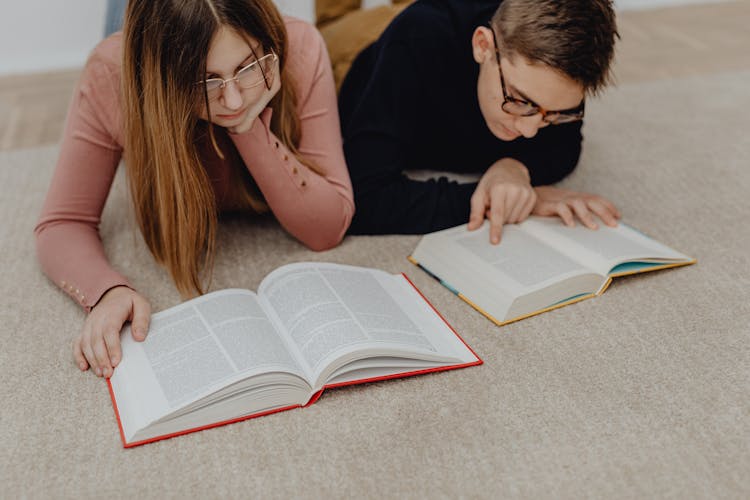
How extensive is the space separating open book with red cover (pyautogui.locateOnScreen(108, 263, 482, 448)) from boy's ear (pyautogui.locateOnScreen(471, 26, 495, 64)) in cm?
45

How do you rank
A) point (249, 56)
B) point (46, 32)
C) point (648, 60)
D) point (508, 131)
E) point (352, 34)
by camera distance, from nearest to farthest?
1. point (249, 56)
2. point (508, 131)
3. point (352, 34)
4. point (648, 60)
5. point (46, 32)

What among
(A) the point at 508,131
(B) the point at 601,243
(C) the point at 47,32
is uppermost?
(A) the point at 508,131

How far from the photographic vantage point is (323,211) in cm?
125

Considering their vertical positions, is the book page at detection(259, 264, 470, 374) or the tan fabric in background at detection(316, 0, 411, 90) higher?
the tan fabric in background at detection(316, 0, 411, 90)

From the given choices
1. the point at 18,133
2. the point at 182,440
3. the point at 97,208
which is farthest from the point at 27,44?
the point at 182,440

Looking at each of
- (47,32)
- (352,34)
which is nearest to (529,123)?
(352,34)

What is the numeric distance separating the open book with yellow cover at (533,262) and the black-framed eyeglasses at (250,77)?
41cm

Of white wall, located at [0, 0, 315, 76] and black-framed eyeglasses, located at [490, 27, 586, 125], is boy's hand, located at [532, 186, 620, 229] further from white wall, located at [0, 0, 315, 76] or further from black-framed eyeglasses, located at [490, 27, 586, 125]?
white wall, located at [0, 0, 315, 76]

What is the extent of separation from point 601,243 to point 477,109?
388mm

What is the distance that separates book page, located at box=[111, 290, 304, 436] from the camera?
89 centimetres

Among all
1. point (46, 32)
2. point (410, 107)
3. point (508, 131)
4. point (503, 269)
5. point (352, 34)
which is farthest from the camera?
point (46, 32)

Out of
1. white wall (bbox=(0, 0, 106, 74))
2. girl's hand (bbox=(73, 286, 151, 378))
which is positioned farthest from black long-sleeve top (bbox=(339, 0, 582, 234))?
white wall (bbox=(0, 0, 106, 74))

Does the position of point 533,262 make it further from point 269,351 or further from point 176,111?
point 176,111

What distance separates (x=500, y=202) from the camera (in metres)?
1.24
